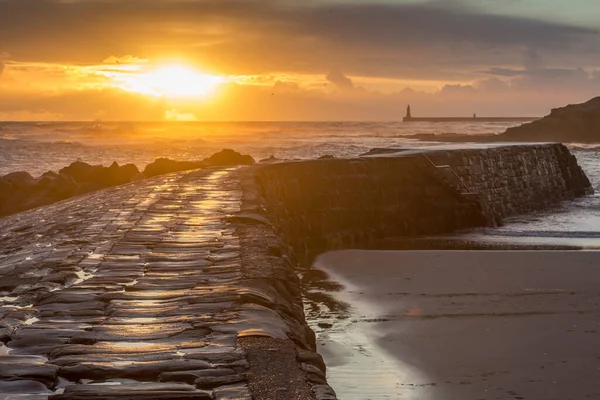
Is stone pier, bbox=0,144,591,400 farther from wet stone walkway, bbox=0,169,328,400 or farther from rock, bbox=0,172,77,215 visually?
rock, bbox=0,172,77,215

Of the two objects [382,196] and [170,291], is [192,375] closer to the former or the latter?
[170,291]

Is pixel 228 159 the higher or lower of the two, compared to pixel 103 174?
higher

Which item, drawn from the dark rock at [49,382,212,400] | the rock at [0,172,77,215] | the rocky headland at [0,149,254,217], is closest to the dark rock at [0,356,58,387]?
the dark rock at [49,382,212,400]

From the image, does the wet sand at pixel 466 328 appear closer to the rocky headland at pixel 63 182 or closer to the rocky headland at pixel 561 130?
the rocky headland at pixel 63 182

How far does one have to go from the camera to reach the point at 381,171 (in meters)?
18.2

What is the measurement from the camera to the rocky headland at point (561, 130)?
247ft

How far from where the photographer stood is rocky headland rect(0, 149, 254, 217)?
799 inches

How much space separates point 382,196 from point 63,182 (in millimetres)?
8581

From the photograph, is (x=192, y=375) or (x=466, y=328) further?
(x=466, y=328)

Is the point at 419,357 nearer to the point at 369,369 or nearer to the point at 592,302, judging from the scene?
the point at 369,369

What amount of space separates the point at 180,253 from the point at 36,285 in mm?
1644

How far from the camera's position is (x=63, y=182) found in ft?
69.5

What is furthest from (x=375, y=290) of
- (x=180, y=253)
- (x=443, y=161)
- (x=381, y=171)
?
(x=443, y=161)

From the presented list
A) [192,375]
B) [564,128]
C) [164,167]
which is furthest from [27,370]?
[564,128]
